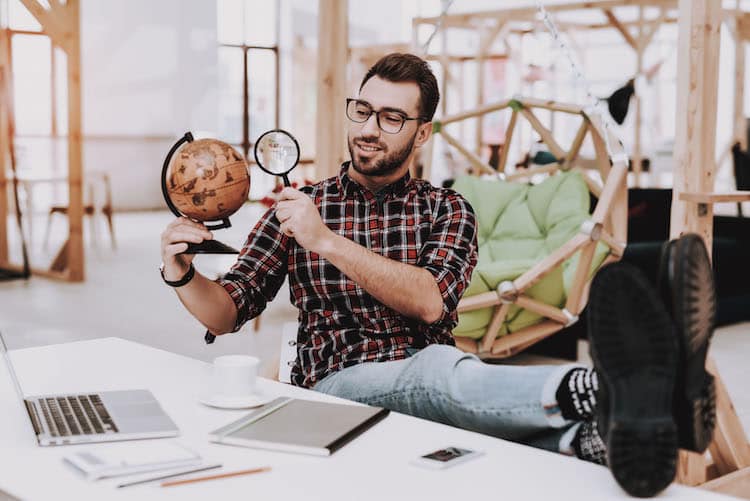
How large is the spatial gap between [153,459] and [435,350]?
60cm

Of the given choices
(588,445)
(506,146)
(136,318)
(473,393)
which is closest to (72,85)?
(136,318)

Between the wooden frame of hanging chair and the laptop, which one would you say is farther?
the wooden frame of hanging chair

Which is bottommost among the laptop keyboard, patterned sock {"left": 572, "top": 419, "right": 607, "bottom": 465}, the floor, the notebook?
the floor

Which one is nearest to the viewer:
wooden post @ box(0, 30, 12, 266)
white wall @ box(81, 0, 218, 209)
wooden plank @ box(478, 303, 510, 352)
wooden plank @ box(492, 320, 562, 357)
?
wooden plank @ box(478, 303, 510, 352)

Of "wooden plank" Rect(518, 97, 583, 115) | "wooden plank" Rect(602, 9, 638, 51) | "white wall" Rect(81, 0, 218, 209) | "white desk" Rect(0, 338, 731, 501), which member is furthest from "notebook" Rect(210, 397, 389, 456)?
"white wall" Rect(81, 0, 218, 209)

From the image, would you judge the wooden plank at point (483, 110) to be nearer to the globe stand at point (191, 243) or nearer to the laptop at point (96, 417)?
the globe stand at point (191, 243)

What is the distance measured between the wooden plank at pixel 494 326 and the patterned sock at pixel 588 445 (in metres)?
2.53

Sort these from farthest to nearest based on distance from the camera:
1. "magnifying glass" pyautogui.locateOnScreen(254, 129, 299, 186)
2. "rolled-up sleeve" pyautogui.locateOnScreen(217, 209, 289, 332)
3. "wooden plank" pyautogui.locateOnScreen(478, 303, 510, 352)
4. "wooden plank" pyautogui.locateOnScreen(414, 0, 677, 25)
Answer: "wooden plank" pyautogui.locateOnScreen(414, 0, 677, 25) < "wooden plank" pyautogui.locateOnScreen(478, 303, 510, 352) < "rolled-up sleeve" pyautogui.locateOnScreen(217, 209, 289, 332) < "magnifying glass" pyautogui.locateOnScreen(254, 129, 299, 186)

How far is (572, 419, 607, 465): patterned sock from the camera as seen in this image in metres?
1.49

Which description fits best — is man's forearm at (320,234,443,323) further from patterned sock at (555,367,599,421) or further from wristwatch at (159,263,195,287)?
patterned sock at (555,367,599,421)

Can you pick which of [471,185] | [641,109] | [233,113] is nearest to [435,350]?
[471,185]

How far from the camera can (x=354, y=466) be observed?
129 cm

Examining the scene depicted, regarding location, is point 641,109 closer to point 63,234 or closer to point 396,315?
point 63,234

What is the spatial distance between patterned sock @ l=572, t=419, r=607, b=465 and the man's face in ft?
2.81
